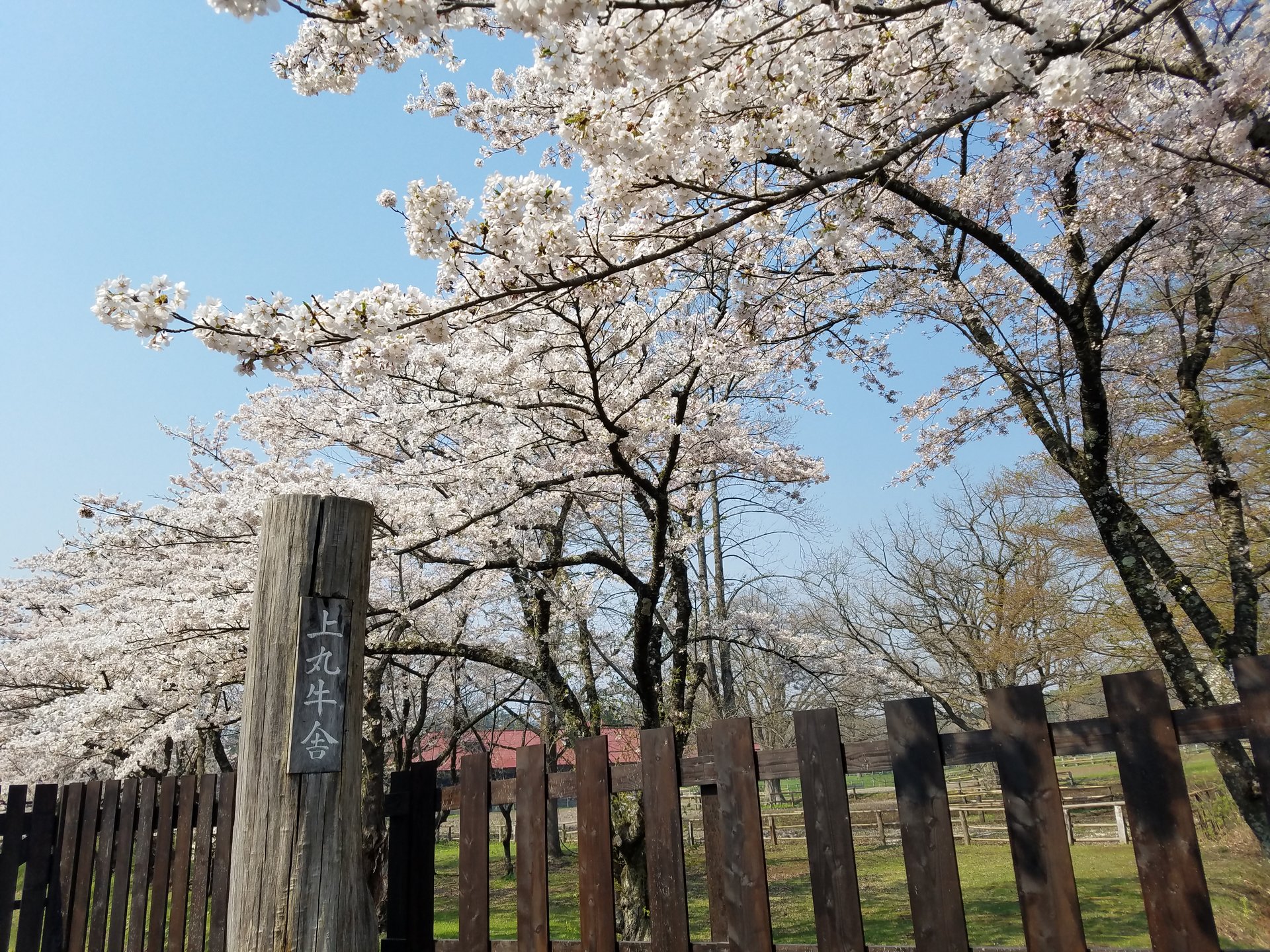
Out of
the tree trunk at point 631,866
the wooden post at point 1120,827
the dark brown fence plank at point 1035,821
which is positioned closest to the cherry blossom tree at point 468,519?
the tree trunk at point 631,866

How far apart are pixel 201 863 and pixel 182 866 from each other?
246mm

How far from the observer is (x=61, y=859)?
4.78 m

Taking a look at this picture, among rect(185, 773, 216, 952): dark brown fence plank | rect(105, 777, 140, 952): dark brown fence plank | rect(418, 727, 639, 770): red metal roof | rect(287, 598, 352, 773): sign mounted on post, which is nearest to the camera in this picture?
rect(287, 598, 352, 773): sign mounted on post

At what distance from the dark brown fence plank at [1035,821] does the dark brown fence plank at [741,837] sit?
0.72m

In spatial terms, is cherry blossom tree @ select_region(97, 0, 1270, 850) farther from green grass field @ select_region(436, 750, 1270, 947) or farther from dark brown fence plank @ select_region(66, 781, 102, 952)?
dark brown fence plank @ select_region(66, 781, 102, 952)

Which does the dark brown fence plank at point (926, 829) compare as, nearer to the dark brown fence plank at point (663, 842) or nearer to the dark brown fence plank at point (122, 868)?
the dark brown fence plank at point (663, 842)

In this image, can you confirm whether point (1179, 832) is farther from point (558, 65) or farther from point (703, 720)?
point (703, 720)

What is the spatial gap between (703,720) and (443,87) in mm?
18512

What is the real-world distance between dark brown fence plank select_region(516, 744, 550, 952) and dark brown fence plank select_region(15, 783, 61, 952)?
12.1 feet

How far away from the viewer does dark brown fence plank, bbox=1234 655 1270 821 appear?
182cm

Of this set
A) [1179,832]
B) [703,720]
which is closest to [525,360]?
[1179,832]

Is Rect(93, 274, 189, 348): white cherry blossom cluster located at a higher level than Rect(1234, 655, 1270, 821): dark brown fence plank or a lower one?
higher

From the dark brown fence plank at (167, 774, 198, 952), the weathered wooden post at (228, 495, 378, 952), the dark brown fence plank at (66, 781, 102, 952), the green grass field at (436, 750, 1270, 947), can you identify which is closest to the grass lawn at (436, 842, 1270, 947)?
the green grass field at (436, 750, 1270, 947)

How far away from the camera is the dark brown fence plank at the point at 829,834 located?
2.27 m
